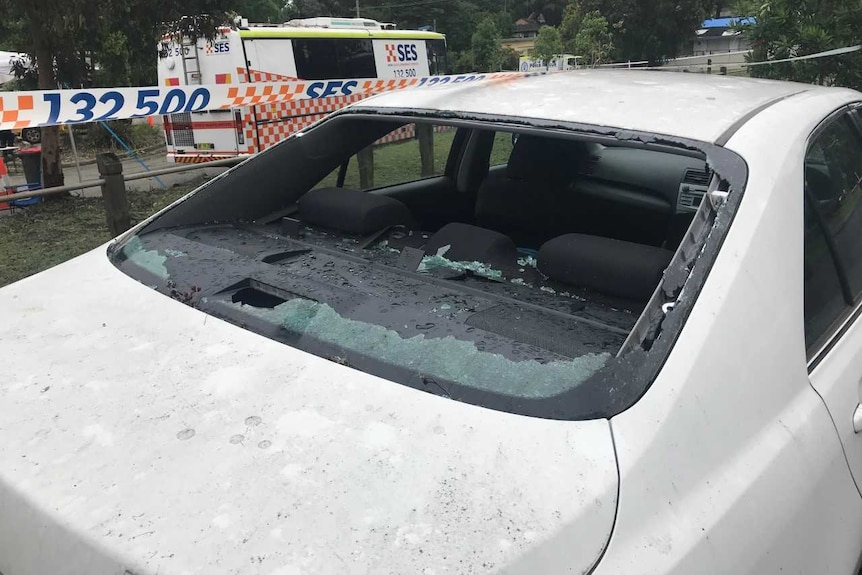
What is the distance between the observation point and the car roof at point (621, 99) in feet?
5.57

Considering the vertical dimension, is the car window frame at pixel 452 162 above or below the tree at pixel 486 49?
below

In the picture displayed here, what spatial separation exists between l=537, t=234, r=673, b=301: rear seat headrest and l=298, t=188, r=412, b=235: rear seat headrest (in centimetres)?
72

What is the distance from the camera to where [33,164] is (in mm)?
9602

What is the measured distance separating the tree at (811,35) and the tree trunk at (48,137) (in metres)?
8.77

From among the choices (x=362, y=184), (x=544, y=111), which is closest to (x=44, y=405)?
(x=544, y=111)

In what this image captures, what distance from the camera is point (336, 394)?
1.29 metres

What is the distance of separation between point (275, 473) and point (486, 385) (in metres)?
0.44

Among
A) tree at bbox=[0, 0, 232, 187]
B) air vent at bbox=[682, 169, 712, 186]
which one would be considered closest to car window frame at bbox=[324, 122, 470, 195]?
air vent at bbox=[682, 169, 712, 186]

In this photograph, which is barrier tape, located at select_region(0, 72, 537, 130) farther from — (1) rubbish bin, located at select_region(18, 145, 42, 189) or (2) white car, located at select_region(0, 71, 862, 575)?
(1) rubbish bin, located at select_region(18, 145, 42, 189)

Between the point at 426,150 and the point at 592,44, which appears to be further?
the point at 592,44

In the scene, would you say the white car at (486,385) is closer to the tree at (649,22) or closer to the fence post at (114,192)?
the fence post at (114,192)

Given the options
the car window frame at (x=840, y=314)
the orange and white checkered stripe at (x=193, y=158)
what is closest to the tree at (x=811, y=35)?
the car window frame at (x=840, y=314)

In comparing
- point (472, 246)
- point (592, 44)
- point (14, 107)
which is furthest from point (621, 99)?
point (592, 44)

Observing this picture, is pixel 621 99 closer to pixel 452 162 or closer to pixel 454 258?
pixel 454 258
